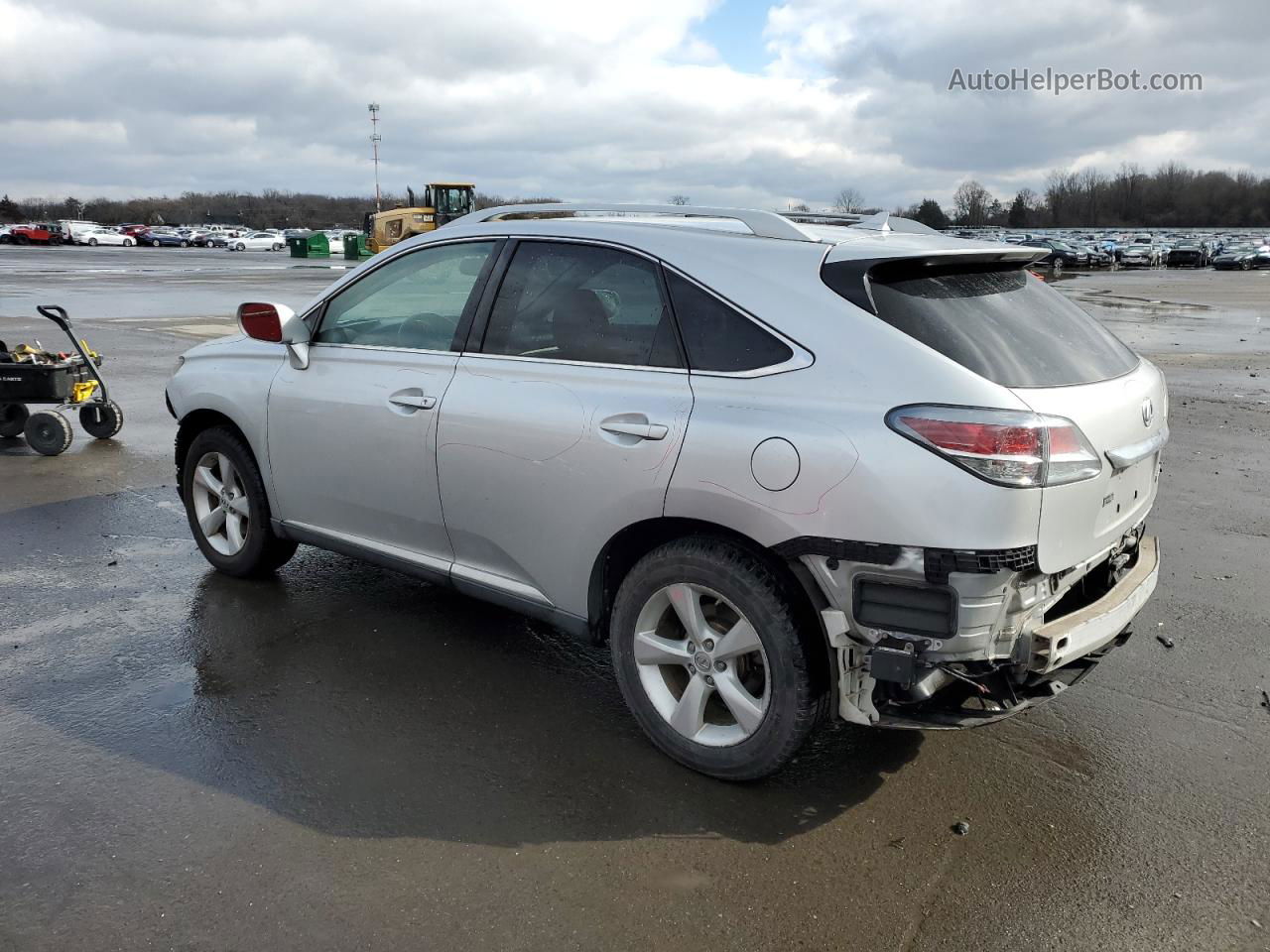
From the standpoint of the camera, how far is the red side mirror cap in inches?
184

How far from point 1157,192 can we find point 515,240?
17684cm

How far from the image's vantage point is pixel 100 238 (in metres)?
74.6

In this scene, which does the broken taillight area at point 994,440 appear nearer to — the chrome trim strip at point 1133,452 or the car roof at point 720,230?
the chrome trim strip at point 1133,452

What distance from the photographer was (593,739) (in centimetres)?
370

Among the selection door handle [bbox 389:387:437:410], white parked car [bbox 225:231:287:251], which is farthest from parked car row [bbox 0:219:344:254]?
door handle [bbox 389:387:437:410]

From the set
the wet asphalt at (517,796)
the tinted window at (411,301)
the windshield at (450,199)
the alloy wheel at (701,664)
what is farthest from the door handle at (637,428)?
the windshield at (450,199)

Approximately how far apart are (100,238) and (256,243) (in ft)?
46.0

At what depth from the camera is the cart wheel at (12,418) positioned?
8445 mm

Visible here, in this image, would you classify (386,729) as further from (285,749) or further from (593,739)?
(593,739)

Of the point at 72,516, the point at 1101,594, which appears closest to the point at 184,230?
the point at 72,516

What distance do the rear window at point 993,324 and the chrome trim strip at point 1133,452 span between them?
9.4 inches

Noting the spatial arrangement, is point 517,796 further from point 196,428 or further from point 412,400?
point 196,428

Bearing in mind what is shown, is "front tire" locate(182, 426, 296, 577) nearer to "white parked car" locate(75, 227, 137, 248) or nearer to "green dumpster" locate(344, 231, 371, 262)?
"green dumpster" locate(344, 231, 371, 262)

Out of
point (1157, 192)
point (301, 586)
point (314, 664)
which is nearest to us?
point (314, 664)
